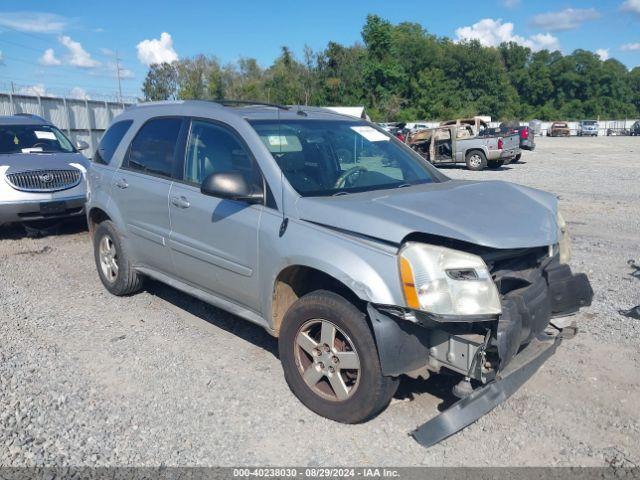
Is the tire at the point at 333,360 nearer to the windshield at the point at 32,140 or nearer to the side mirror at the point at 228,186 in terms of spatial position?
the side mirror at the point at 228,186

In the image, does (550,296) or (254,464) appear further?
(550,296)

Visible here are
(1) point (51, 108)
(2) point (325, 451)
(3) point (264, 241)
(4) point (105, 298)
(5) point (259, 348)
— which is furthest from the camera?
(1) point (51, 108)

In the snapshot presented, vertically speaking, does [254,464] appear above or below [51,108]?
below

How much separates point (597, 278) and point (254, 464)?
4830 millimetres

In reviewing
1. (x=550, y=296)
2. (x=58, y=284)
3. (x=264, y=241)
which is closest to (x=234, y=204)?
(x=264, y=241)

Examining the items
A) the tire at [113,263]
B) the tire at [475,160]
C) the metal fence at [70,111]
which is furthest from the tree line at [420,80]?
the tire at [113,263]

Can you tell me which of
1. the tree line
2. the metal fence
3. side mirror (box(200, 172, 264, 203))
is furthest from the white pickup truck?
the tree line

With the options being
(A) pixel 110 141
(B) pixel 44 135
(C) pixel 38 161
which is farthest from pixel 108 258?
(B) pixel 44 135

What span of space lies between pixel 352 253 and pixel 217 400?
144cm

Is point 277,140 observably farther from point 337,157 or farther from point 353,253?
point 353,253

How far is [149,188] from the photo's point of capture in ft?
16.7

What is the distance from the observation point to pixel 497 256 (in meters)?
3.54

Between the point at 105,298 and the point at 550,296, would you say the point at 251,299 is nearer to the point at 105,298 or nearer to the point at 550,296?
the point at 550,296

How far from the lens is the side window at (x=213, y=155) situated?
14.1ft
